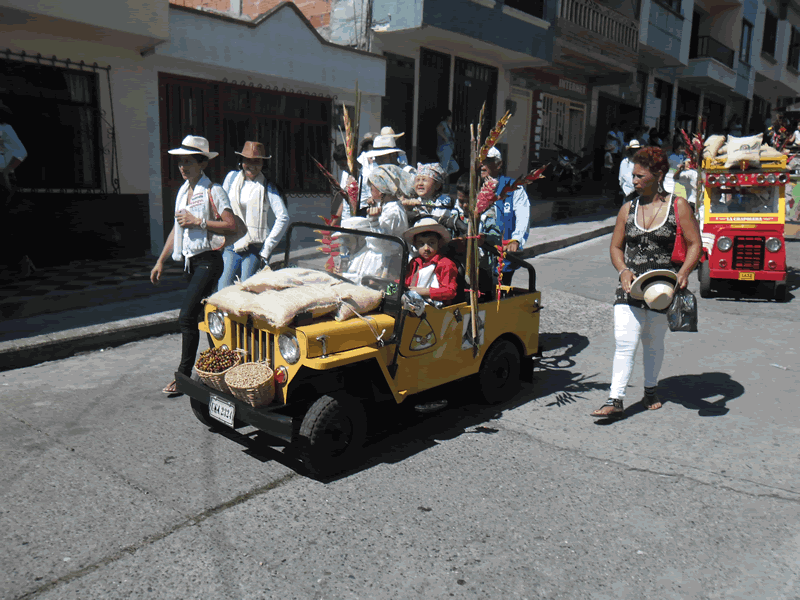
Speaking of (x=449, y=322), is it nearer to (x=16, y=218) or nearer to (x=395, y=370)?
(x=395, y=370)

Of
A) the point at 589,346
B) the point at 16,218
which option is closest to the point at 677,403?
the point at 589,346

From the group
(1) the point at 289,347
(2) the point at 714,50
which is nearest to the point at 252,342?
(1) the point at 289,347

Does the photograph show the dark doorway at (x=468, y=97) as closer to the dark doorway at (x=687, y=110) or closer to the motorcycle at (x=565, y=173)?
the motorcycle at (x=565, y=173)

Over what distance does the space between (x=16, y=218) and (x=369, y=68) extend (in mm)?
7035

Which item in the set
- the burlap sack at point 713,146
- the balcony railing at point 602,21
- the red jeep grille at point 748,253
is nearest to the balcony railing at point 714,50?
the balcony railing at point 602,21

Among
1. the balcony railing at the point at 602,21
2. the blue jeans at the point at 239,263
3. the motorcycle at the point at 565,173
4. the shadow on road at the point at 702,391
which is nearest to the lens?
the shadow on road at the point at 702,391

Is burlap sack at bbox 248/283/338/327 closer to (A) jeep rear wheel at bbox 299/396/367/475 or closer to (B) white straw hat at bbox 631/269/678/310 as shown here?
(A) jeep rear wheel at bbox 299/396/367/475

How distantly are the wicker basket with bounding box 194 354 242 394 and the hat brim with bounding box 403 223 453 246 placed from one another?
4.51ft

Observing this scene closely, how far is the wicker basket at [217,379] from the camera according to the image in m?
3.77

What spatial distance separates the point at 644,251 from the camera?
4617 millimetres

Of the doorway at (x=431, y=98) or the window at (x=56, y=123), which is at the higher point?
the doorway at (x=431, y=98)

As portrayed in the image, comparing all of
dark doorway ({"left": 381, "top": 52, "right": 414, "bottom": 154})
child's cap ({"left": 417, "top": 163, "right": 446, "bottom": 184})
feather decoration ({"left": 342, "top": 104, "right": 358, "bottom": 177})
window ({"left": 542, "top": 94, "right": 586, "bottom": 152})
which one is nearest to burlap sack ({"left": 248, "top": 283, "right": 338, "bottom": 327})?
child's cap ({"left": 417, "top": 163, "right": 446, "bottom": 184})

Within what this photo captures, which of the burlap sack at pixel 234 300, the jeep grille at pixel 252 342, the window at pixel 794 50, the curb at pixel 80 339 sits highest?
the window at pixel 794 50

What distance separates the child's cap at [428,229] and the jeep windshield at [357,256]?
0.95 ft
